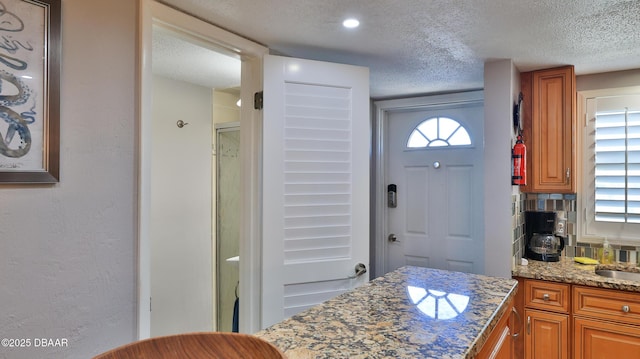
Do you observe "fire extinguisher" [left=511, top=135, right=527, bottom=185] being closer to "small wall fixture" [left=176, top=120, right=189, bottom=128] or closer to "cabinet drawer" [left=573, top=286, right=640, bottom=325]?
"cabinet drawer" [left=573, top=286, right=640, bottom=325]

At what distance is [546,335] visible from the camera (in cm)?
234

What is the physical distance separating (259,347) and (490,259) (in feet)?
6.65

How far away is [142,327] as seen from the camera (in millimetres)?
1511

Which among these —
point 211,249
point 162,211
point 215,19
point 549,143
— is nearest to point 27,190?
point 215,19

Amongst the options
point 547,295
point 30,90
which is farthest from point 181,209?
point 547,295

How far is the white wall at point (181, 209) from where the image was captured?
108 inches

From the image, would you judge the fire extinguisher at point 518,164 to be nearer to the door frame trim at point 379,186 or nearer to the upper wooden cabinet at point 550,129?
the upper wooden cabinet at point 550,129

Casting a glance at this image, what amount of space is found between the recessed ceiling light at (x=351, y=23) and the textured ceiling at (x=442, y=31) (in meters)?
0.04

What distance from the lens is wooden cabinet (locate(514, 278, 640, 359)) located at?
6.97ft

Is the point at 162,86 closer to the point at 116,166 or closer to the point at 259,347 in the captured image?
the point at 116,166

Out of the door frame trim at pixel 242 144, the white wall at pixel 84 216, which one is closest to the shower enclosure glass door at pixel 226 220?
the door frame trim at pixel 242 144

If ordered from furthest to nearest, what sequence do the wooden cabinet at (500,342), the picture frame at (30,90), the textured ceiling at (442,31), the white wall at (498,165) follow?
the white wall at (498,165) < the textured ceiling at (442,31) < the wooden cabinet at (500,342) < the picture frame at (30,90)

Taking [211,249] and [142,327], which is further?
[211,249]

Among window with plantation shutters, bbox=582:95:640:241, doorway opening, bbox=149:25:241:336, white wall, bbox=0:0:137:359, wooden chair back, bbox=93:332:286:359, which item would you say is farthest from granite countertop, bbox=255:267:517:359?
doorway opening, bbox=149:25:241:336
